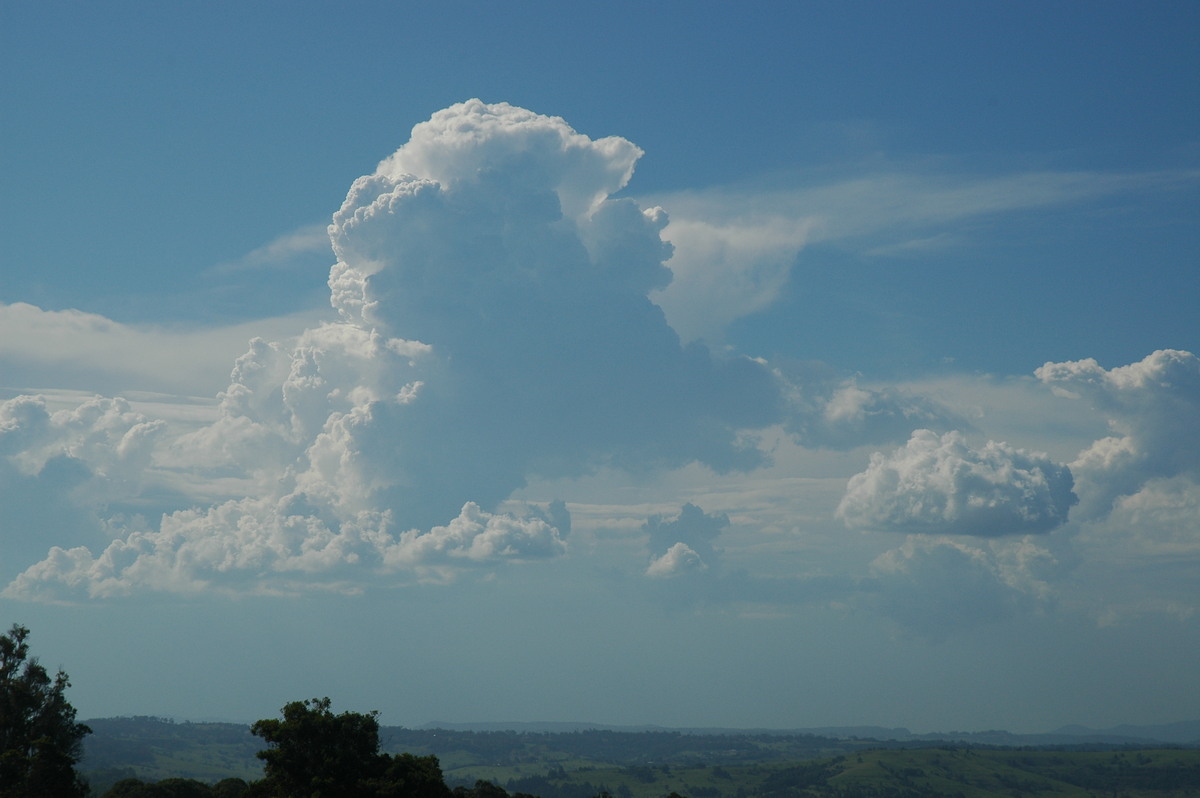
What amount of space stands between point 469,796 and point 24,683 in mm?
99495

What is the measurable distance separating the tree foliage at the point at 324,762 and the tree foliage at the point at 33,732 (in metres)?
18.5

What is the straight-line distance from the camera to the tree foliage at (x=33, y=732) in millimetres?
103312

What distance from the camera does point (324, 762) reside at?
368 feet

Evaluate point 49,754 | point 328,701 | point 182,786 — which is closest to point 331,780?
point 328,701

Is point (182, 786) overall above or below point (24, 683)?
below

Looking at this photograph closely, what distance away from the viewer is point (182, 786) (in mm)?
170875

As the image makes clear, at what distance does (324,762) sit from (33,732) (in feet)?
95.7

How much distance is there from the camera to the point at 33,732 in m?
109

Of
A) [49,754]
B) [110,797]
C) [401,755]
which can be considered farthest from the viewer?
[110,797]

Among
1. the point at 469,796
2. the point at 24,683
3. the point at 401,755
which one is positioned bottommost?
the point at 469,796

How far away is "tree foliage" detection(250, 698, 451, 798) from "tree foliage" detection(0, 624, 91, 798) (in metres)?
18.5

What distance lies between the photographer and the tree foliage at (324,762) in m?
111

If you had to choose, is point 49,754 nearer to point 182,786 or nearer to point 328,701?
point 328,701

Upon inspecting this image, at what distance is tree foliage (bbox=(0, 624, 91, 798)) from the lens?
103 m
